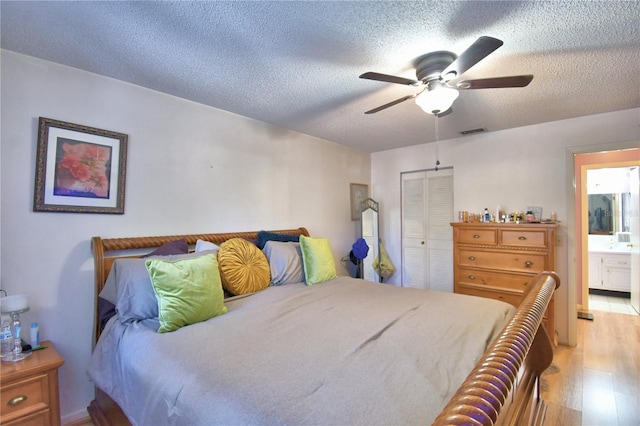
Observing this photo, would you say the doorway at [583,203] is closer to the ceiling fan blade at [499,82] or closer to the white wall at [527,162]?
the white wall at [527,162]

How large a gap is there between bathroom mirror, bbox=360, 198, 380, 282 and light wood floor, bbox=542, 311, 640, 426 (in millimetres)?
2187

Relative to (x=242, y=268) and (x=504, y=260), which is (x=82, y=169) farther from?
(x=504, y=260)

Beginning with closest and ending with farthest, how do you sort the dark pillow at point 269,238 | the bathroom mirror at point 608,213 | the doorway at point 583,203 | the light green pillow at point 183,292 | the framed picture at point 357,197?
the light green pillow at point 183,292 → the dark pillow at point 269,238 → the doorway at point 583,203 → the framed picture at point 357,197 → the bathroom mirror at point 608,213

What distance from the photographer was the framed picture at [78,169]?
1843 millimetres

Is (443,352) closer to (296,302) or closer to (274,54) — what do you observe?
(296,302)

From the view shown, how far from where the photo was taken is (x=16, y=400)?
143 centimetres

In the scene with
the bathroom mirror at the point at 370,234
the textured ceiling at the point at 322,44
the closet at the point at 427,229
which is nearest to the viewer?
the textured ceiling at the point at 322,44

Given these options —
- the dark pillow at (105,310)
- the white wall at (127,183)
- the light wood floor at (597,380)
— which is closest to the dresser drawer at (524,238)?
the light wood floor at (597,380)

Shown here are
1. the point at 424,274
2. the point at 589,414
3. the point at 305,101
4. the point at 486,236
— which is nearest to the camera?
the point at 589,414

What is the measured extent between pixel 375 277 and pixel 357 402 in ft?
11.1

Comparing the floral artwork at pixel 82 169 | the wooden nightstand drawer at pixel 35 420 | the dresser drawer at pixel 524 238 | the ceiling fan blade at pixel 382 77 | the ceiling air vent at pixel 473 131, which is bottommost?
the wooden nightstand drawer at pixel 35 420

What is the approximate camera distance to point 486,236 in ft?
10.8

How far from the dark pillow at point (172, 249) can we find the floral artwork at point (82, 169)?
0.53 metres

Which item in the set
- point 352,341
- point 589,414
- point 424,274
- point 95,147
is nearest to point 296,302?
point 352,341
